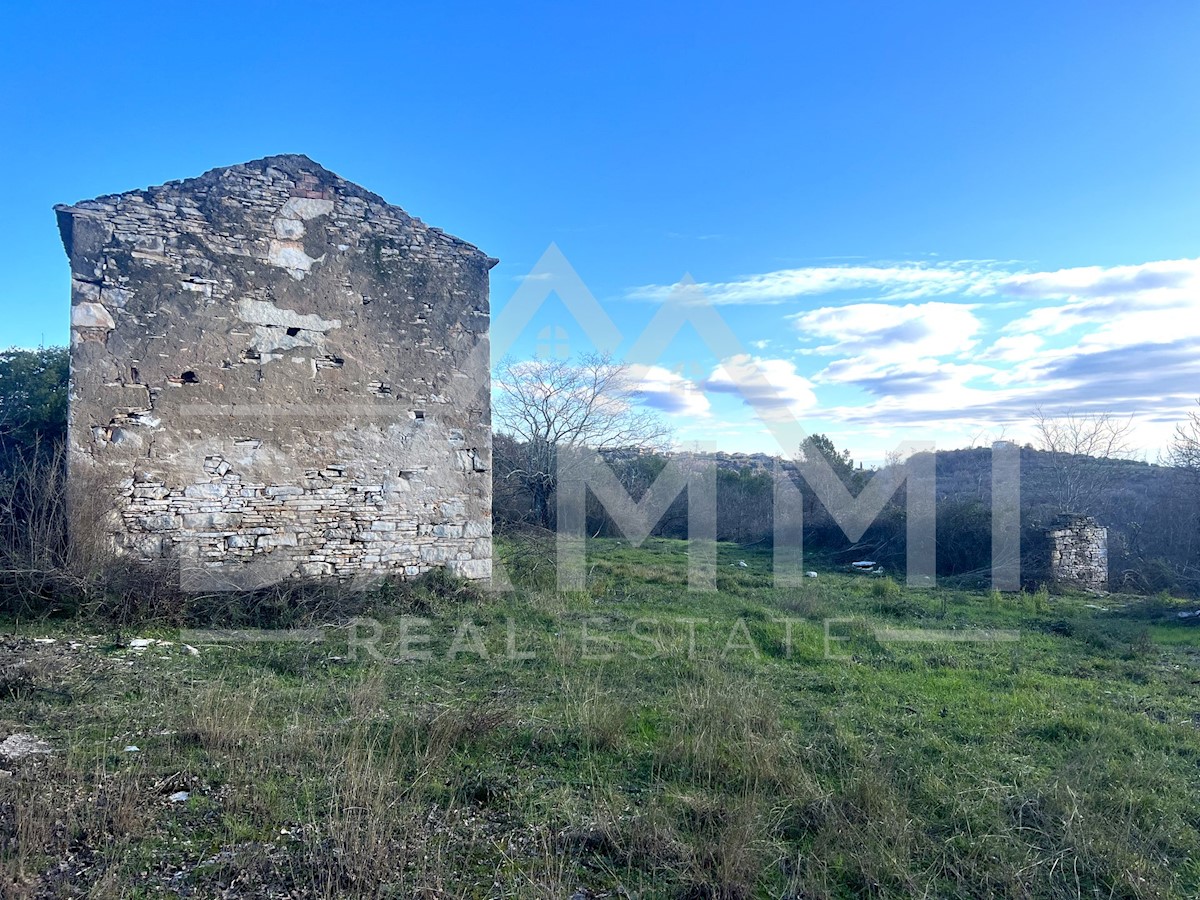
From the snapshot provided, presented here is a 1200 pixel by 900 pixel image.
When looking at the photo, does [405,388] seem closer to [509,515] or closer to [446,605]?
[446,605]

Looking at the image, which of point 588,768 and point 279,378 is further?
point 279,378

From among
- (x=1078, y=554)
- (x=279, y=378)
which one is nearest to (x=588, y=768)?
(x=279, y=378)

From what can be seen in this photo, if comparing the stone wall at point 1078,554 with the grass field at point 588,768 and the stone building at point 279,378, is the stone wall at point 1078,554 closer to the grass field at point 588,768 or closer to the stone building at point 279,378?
the grass field at point 588,768

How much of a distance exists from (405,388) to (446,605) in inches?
106

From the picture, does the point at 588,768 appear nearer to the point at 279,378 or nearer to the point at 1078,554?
the point at 279,378

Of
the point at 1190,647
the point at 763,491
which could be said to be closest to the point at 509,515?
the point at 763,491

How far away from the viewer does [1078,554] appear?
42.0ft

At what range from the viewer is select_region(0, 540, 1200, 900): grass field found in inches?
108

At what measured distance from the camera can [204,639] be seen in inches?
255

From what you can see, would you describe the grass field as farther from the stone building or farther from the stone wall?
the stone wall

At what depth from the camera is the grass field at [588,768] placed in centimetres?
273

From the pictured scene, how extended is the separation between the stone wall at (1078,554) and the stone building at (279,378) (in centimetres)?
1026

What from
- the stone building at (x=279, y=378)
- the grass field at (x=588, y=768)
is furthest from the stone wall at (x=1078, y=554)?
the stone building at (x=279, y=378)

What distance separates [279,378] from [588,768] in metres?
Answer: 6.06
